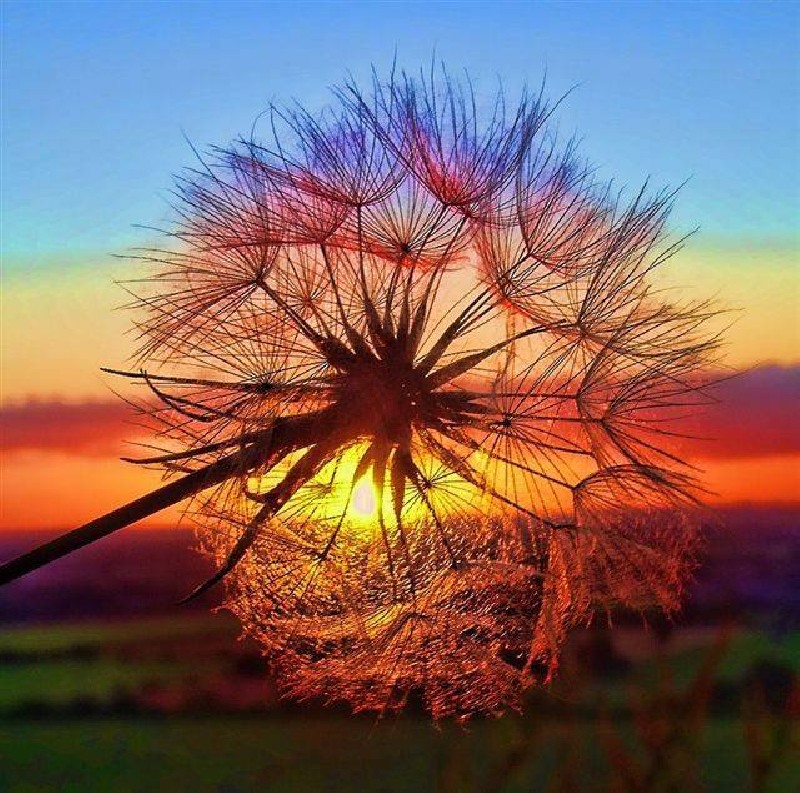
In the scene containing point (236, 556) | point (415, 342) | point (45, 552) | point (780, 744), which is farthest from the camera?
point (415, 342)

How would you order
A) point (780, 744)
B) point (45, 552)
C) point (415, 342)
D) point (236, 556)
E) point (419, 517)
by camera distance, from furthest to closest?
point (419, 517), point (415, 342), point (236, 556), point (45, 552), point (780, 744)

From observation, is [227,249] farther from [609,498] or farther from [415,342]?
[609,498]

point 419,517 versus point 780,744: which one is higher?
point 419,517

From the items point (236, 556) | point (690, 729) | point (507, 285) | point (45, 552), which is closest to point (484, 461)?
point (507, 285)

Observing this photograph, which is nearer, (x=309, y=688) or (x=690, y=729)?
(x=690, y=729)

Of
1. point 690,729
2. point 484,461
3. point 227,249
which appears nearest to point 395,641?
point 484,461

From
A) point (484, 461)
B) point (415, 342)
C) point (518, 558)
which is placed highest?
point (415, 342)

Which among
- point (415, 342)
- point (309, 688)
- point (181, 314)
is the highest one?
point (181, 314)

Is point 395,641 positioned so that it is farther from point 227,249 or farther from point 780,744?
point 780,744

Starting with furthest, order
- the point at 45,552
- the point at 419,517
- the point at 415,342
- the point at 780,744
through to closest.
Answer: the point at 419,517 → the point at 415,342 → the point at 45,552 → the point at 780,744
